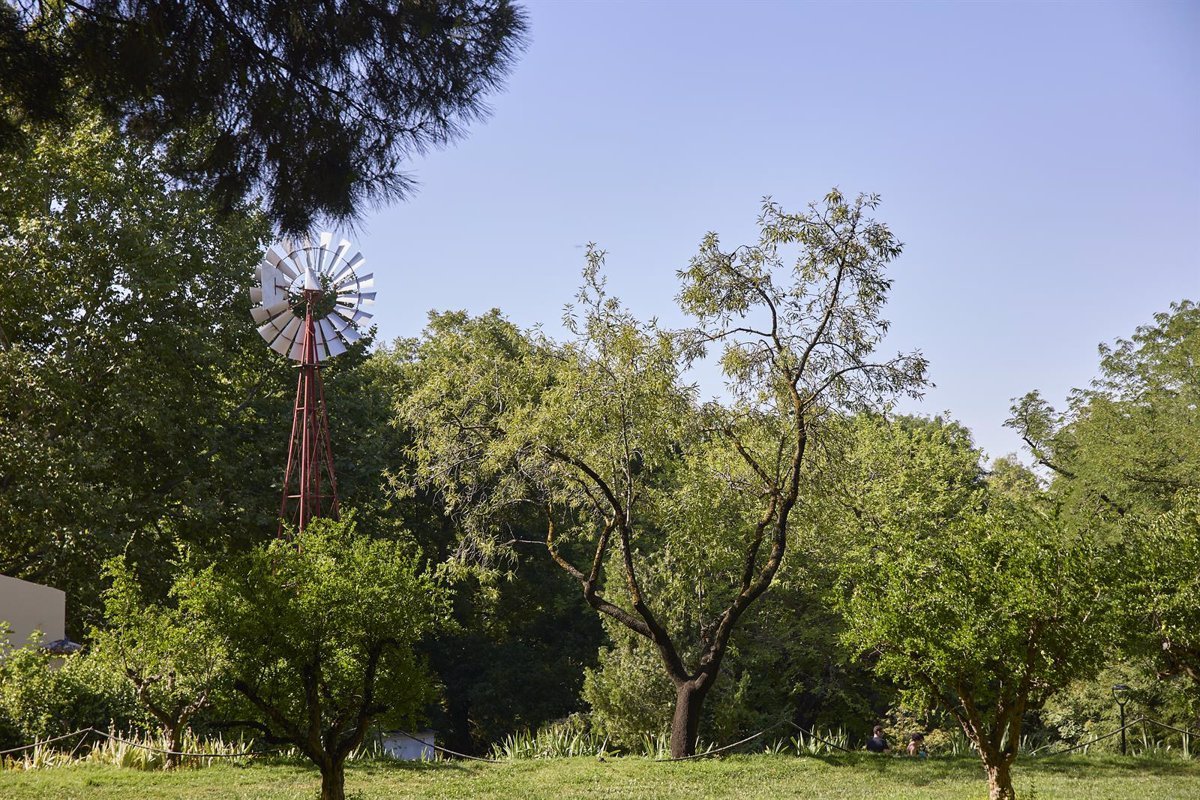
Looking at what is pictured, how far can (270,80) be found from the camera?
624 cm

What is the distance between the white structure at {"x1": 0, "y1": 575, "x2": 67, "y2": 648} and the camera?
1567 centimetres

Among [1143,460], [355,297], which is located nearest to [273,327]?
[355,297]

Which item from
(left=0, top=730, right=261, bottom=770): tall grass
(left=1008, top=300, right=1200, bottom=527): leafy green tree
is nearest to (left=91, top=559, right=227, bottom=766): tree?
(left=0, top=730, right=261, bottom=770): tall grass

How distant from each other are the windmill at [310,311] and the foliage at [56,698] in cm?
325

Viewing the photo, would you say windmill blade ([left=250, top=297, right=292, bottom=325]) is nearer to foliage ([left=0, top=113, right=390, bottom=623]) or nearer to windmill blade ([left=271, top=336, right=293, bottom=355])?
windmill blade ([left=271, top=336, right=293, bottom=355])

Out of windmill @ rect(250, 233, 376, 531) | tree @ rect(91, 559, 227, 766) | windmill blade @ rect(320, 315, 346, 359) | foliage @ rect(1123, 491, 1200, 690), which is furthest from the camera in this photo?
windmill blade @ rect(320, 315, 346, 359)

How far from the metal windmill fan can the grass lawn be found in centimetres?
656

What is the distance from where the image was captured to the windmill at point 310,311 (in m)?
15.4

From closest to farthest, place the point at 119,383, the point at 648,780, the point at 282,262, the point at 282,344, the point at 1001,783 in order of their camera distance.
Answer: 1. the point at 1001,783
2. the point at 648,780
3. the point at 282,262
4. the point at 282,344
5. the point at 119,383

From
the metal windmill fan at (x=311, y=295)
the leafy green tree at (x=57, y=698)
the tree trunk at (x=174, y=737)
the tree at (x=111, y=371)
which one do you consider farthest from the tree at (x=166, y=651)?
the tree at (x=111, y=371)

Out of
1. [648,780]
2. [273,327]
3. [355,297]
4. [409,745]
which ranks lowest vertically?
[409,745]

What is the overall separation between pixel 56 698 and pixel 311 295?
6.54m

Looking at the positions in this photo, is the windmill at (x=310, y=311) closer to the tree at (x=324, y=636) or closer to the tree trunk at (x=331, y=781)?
the tree at (x=324, y=636)

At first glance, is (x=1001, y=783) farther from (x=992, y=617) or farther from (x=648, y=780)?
(x=648, y=780)
